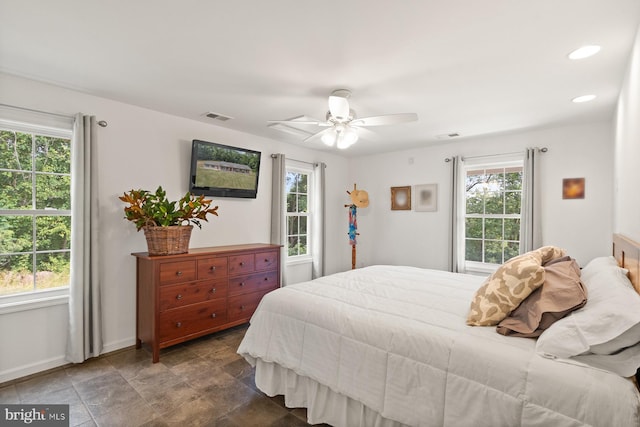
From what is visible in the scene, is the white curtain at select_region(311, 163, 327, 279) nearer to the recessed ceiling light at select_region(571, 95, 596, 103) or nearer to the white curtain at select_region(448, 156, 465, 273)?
the white curtain at select_region(448, 156, 465, 273)

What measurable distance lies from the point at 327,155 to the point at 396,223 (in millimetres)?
1645

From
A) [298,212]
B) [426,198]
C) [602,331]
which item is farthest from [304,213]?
[602,331]

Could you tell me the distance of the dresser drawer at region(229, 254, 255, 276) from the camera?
3391 millimetres

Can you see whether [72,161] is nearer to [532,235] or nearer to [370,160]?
[370,160]

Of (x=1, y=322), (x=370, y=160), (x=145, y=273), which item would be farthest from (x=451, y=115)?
(x=1, y=322)

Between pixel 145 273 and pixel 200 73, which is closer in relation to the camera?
pixel 200 73

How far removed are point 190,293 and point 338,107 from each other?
221 cm

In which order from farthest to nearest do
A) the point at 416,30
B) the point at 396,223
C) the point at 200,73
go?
the point at 396,223 < the point at 200,73 < the point at 416,30

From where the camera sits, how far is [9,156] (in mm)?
2594

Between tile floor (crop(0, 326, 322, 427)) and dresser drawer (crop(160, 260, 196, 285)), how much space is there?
71cm

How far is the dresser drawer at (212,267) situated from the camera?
Result: 3.12 meters

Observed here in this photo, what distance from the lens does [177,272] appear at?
295 cm

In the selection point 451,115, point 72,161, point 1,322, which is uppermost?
point 451,115

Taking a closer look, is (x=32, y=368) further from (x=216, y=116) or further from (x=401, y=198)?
(x=401, y=198)
